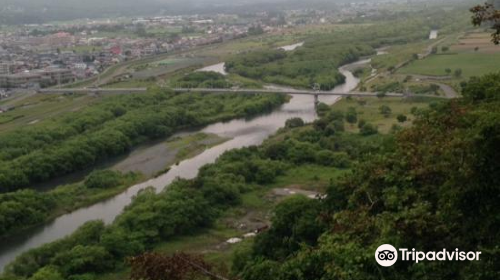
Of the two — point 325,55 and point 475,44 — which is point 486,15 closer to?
point 325,55

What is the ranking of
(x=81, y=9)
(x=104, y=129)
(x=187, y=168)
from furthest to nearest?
1. (x=81, y=9)
2. (x=104, y=129)
3. (x=187, y=168)

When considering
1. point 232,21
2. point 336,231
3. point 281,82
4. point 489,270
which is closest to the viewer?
point 489,270

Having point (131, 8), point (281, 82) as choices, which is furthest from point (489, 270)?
point (131, 8)

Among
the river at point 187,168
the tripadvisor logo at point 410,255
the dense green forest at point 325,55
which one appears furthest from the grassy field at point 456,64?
the tripadvisor logo at point 410,255

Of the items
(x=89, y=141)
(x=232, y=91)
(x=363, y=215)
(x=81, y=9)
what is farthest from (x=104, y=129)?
(x=81, y=9)

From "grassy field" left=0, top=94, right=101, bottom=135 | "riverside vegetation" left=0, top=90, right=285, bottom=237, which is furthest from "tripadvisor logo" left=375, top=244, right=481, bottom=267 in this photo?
"grassy field" left=0, top=94, right=101, bottom=135

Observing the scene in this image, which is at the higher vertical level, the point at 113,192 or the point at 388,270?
the point at 388,270

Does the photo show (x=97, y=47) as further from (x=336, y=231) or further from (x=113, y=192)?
(x=336, y=231)
